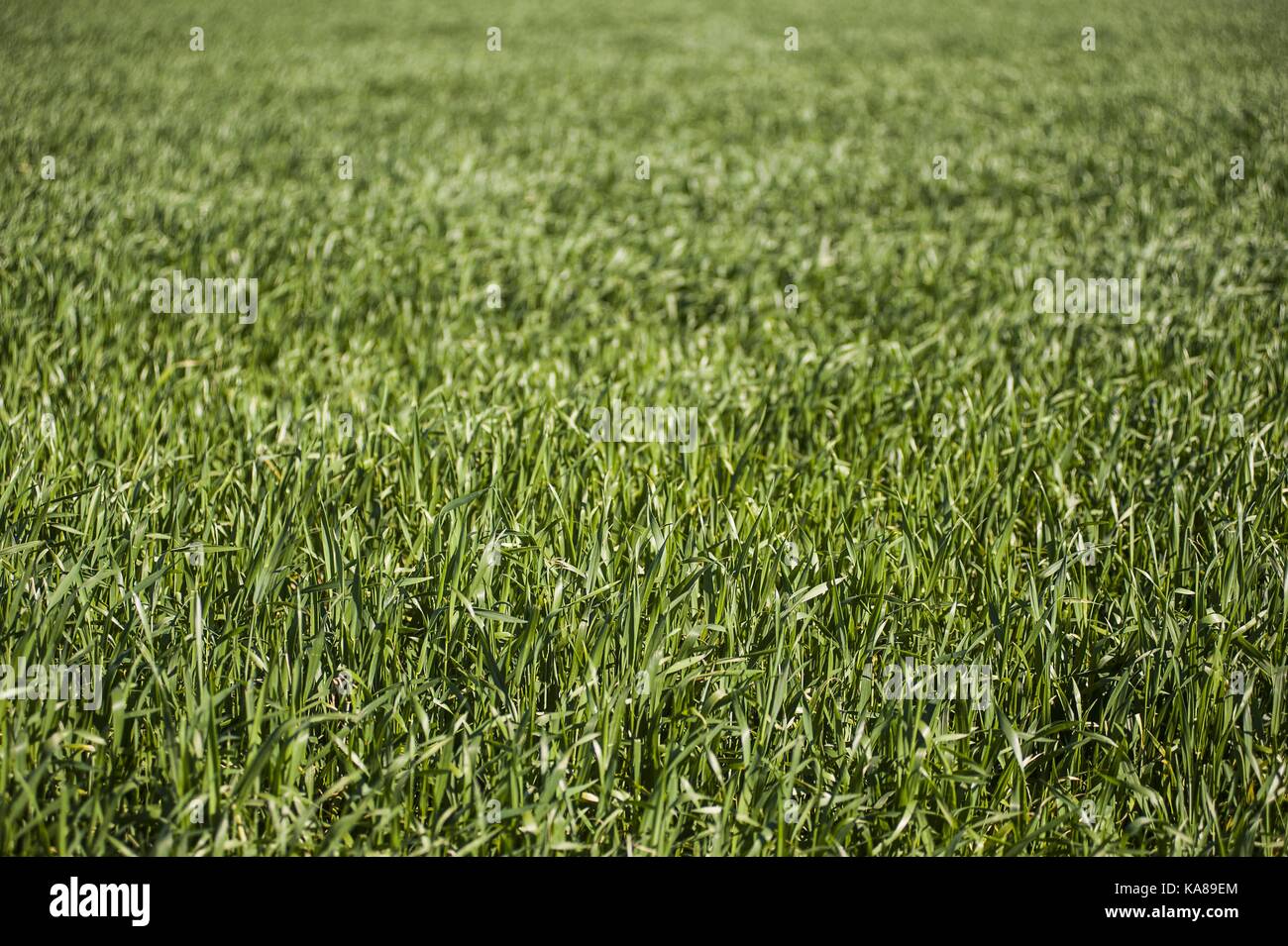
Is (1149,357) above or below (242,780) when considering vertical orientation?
A: above

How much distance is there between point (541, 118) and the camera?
11.0 meters

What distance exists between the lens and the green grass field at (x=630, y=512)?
2096 millimetres

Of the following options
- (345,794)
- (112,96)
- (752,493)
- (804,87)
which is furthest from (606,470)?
(804,87)

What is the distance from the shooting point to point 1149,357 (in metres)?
4.71

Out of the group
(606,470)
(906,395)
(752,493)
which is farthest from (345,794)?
(906,395)

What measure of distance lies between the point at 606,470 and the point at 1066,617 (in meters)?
1.70

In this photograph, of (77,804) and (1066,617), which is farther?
(1066,617)

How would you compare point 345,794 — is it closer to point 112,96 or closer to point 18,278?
point 18,278

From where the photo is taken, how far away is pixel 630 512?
3193 millimetres

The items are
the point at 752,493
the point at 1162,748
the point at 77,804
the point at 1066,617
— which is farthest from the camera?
the point at 752,493

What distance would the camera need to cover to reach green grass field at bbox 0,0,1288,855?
2.10 metres
